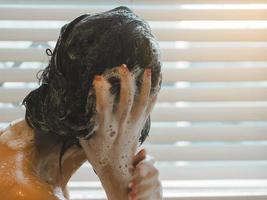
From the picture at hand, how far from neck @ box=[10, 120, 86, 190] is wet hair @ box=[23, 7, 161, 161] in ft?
0.14

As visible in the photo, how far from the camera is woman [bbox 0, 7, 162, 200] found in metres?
0.64

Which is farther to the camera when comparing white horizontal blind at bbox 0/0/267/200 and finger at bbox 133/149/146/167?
white horizontal blind at bbox 0/0/267/200

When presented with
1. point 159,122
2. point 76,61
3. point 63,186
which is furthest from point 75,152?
point 159,122

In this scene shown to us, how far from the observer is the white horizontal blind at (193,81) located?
1155 millimetres

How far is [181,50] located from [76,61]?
1.83 feet

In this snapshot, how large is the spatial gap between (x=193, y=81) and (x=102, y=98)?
0.57m

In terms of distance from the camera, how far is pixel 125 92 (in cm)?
63

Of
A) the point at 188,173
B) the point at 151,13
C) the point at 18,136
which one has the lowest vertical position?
the point at 188,173

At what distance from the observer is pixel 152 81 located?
2.21 feet

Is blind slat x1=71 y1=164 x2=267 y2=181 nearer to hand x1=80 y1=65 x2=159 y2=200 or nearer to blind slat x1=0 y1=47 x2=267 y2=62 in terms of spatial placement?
blind slat x1=0 y1=47 x2=267 y2=62

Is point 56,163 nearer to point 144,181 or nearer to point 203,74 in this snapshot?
point 144,181

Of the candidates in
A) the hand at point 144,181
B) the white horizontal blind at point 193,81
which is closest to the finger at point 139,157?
the hand at point 144,181

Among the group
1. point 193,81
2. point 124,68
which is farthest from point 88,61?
point 193,81

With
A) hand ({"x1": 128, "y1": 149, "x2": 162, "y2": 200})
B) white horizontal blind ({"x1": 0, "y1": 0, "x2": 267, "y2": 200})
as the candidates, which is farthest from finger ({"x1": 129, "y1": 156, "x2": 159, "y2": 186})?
white horizontal blind ({"x1": 0, "y1": 0, "x2": 267, "y2": 200})
